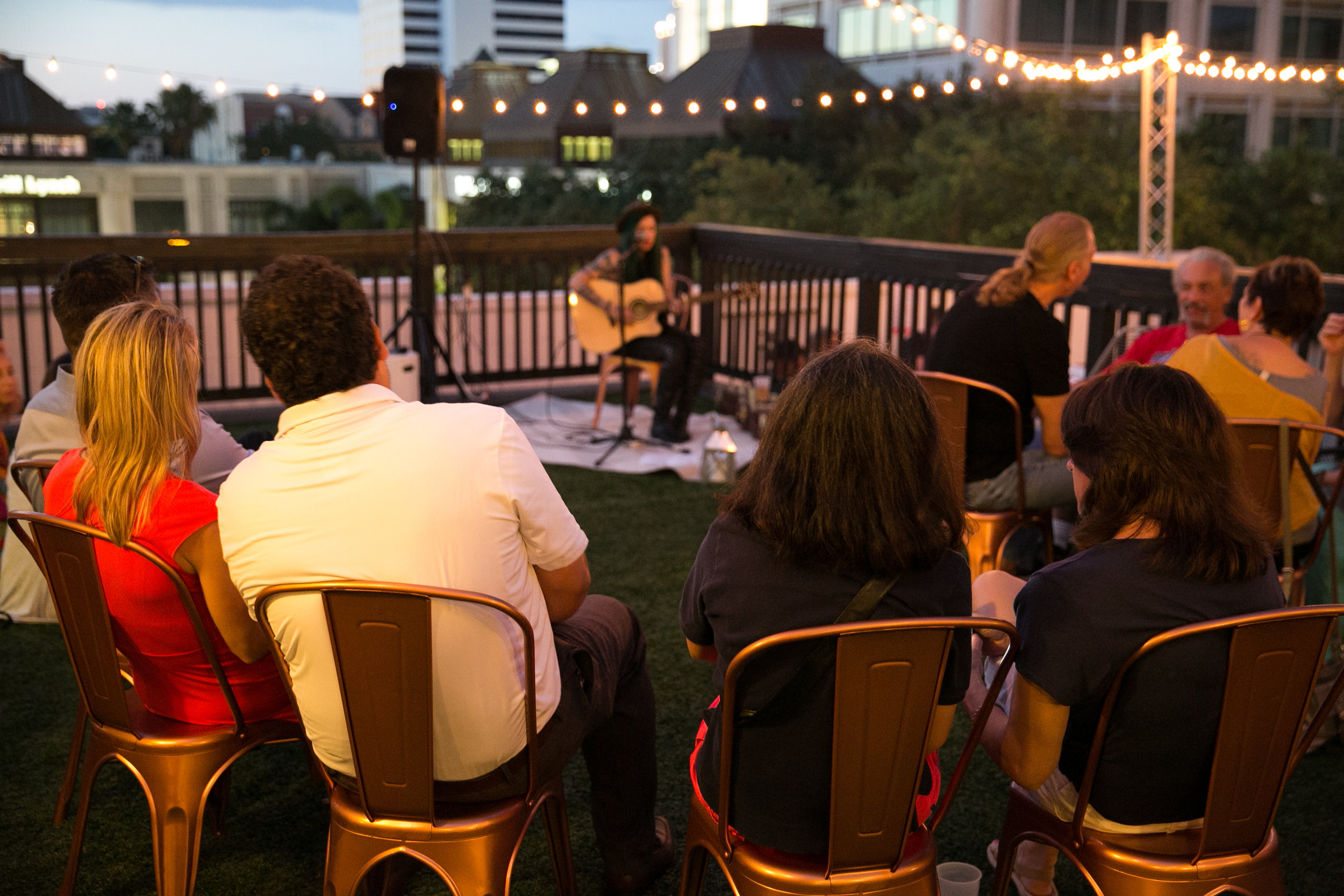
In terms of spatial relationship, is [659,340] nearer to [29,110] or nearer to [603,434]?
[603,434]

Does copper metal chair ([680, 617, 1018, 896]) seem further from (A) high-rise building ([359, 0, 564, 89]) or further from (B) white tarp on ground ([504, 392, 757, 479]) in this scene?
(A) high-rise building ([359, 0, 564, 89])

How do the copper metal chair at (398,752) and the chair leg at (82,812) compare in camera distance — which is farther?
the chair leg at (82,812)

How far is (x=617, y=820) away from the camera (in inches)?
79.5

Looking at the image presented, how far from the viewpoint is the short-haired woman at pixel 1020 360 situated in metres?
3.07

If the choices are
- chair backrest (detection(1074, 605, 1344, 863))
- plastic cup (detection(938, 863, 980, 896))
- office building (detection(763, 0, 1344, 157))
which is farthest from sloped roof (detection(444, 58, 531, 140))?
chair backrest (detection(1074, 605, 1344, 863))

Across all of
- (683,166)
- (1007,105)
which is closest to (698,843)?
(1007,105)

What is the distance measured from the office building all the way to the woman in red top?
Answer: 22420 mm

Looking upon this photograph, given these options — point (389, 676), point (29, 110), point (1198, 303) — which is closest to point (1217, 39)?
point (1198, 303)

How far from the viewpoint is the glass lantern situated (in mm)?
4840

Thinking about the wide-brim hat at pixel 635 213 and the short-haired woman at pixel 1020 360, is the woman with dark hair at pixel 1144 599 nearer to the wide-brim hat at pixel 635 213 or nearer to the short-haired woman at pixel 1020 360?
the short-haired woman at pixel 1020 360

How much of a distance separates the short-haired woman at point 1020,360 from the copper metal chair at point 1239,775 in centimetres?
157

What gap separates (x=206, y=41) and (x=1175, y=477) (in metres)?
68.9

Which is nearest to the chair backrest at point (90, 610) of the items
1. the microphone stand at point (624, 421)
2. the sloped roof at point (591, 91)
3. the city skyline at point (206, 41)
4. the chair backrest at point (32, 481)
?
the chair backrest at point (32, 481)

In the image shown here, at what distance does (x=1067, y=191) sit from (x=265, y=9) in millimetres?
115791
